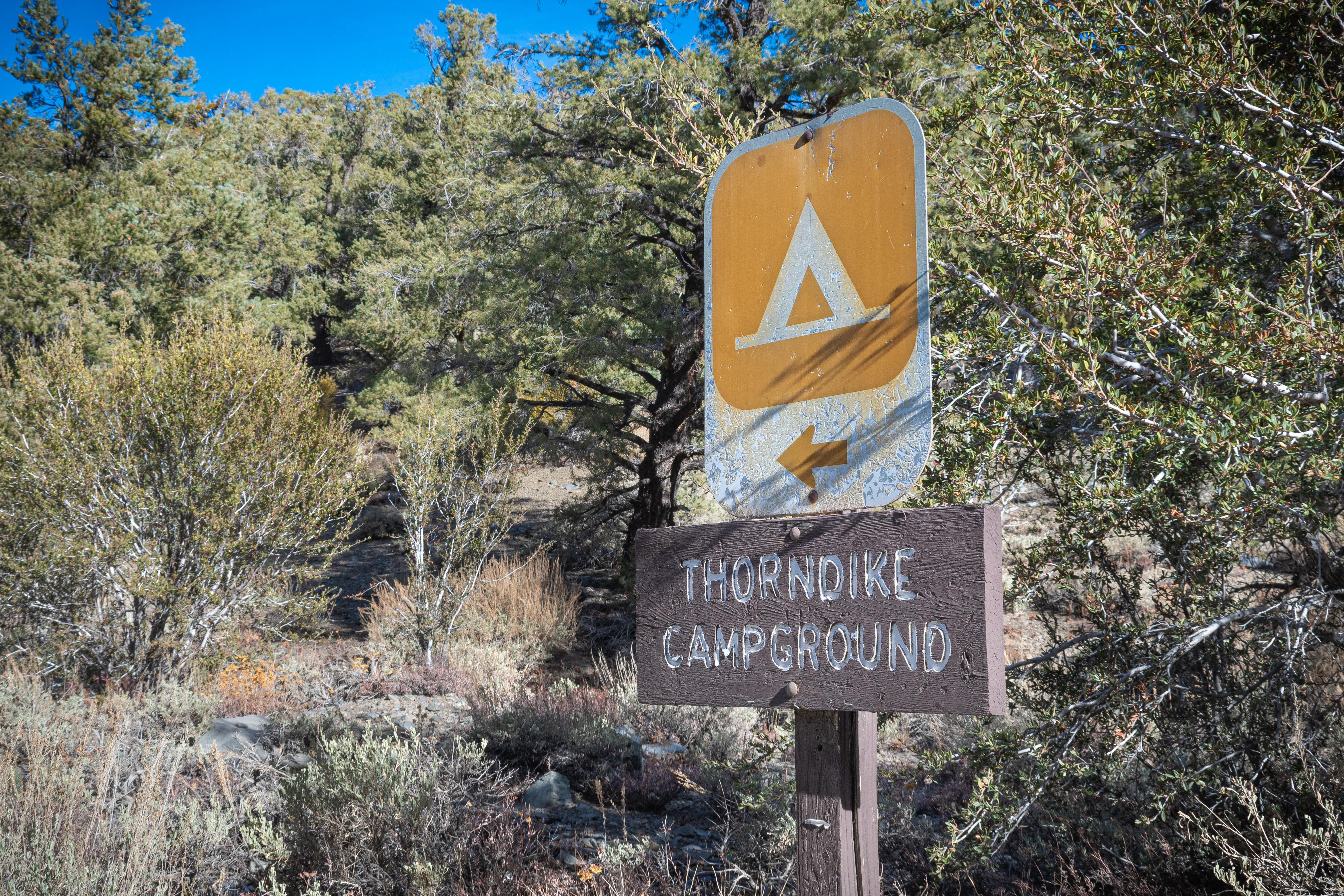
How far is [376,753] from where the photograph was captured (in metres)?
3.76

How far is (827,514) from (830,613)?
0.70ft

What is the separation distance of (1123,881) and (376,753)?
3112 millimetres

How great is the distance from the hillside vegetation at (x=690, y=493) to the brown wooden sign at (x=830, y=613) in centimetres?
123

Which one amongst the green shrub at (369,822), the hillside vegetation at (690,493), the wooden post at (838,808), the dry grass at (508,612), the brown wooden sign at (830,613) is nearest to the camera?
the brown wooden sign at (830,613)

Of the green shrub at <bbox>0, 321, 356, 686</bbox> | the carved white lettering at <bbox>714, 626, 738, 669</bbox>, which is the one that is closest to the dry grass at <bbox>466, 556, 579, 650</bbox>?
the green shrub at <bbox>0, 321, 356, 686</bbox>

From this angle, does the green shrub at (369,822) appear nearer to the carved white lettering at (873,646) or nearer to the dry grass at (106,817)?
the dry grass at (106,817)

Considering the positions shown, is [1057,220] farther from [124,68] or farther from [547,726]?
[124,68]

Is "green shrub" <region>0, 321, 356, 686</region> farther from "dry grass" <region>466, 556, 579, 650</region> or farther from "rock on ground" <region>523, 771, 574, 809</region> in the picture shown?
"rock on ground" <region>523, 771, 574, 809</region>

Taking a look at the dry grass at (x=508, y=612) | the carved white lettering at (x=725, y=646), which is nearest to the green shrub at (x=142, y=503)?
the dry grass at (x=508, y=612)

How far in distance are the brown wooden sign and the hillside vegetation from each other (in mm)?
1228

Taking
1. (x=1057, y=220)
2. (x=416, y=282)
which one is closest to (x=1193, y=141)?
(x=1057, y=220)

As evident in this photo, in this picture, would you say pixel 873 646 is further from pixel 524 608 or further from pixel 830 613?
pixel 524 608

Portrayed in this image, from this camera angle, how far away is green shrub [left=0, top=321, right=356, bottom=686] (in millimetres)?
7453

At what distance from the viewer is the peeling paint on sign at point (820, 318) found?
67.5 inches
